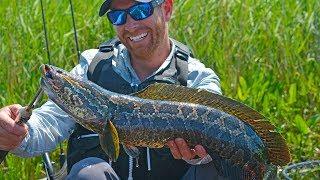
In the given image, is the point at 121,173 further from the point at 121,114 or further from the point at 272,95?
the point at 272,95

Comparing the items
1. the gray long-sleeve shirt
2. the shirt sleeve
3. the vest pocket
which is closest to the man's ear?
the gray long-sleeve shirt

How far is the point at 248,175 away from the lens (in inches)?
149

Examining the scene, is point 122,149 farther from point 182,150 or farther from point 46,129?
point 182,150

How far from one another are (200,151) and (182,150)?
0.26 ft

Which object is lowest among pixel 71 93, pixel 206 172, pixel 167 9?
pixel 206 172

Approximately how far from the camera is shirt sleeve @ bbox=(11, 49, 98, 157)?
160 inches

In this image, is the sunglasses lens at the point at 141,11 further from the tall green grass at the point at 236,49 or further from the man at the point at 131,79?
the tall green grass at the point at 236,49

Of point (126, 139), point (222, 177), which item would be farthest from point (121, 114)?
point (222, 177)

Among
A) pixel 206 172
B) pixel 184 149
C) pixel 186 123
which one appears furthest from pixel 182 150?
pixel 206 172

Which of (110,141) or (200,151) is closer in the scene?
(110,141)

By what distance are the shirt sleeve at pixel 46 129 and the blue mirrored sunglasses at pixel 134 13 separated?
11.7 inches

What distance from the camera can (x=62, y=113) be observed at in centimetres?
422

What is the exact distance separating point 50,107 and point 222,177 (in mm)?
940

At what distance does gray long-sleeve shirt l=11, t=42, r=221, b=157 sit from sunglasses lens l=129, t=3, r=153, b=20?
0.28 metres
